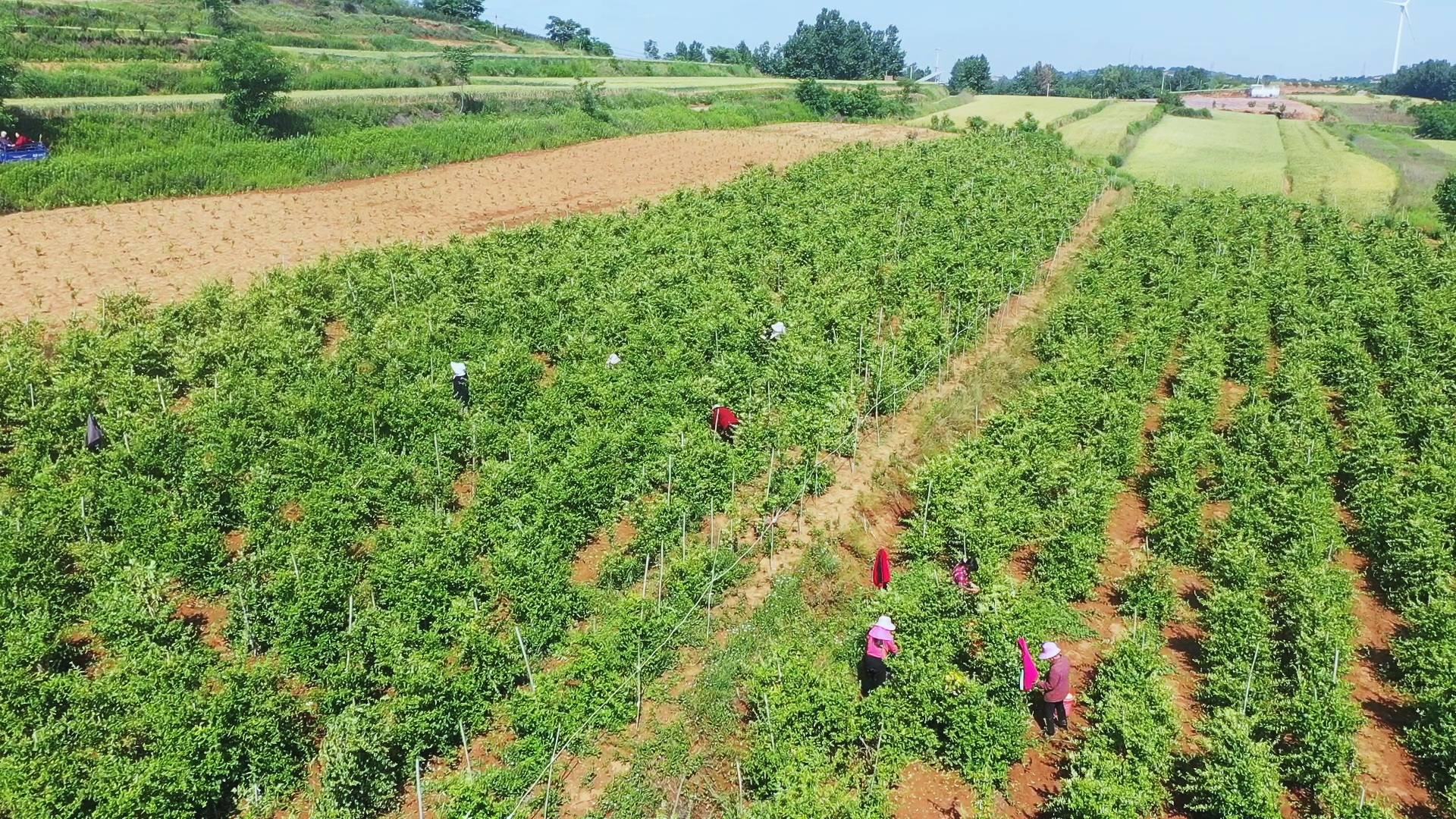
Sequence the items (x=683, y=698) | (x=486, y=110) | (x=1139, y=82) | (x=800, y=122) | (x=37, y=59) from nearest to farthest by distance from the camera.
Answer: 1. (x=683, y=698)
2. (x=37, y=59)
3. (x=486, y=110)
4. (x=800, y=122)
5. (x=1139, y=82)

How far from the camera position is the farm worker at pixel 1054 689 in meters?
10.8

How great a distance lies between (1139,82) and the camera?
15900 cm

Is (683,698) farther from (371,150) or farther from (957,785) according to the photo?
(371,150)

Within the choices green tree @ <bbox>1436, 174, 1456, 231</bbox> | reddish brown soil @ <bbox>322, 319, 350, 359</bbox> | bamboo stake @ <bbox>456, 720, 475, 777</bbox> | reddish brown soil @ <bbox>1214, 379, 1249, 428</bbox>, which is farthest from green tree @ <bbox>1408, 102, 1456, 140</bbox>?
bamboo stake @ <bbox>456, 720, 475, 777</bbox>

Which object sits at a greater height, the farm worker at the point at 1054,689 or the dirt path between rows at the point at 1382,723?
the farm worker at the point at 1054,689

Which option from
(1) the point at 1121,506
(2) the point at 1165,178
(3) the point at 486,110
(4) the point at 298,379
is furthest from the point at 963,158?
(4) the point at 298,379

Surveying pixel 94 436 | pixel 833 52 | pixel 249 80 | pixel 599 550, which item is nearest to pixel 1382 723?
pixel 599 550

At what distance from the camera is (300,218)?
33688 millimetres

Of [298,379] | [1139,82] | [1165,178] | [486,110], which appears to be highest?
[1139,82]

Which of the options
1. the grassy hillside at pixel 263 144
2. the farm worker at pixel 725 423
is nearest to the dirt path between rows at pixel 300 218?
the grassy hillside at pixel 263 144

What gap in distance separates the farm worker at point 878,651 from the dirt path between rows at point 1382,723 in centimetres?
519

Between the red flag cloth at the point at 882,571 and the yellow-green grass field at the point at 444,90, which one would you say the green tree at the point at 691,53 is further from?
the red flag cloth at the point at 882,571

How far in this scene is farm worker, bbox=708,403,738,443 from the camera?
56.9ft

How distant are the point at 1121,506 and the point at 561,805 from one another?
12279 mm
